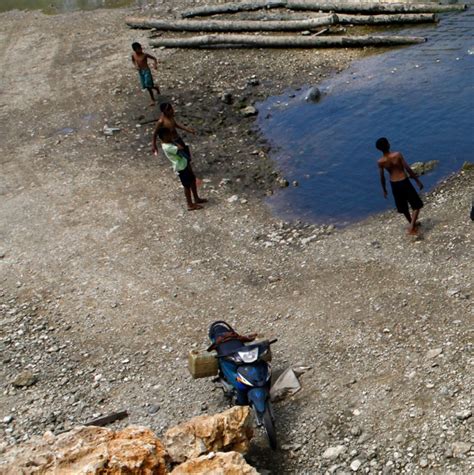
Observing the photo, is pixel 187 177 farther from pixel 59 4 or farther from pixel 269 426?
pixel 59 4

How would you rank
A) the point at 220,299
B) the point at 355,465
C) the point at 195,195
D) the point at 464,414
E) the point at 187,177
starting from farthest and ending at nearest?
the point at 195,195 < the point at 187,177 < the point at 220,299 < the point at 464,414 < the point at 355,465

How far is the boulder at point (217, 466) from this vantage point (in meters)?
5.41

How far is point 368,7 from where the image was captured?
20.8 meters

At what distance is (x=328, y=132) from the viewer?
14.6m

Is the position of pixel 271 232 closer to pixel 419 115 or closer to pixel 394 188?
pixel 394 188

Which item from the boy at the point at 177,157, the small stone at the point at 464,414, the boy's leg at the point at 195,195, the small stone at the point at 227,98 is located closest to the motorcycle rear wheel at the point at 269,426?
the small stone at the point at 464,414

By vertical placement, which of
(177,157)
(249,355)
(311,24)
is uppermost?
(311,24)

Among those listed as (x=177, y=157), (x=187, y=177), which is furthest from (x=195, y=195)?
(x=177, y=157)

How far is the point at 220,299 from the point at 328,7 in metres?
15.1

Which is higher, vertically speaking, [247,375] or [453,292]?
[247,375]

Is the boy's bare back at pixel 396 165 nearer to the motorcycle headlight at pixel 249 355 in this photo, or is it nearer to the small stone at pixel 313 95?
the motorcycle headlight at pixel 249 355

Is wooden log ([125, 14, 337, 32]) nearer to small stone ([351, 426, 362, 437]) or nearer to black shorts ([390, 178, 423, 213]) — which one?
black shorts ([390, 178, 423, 213])

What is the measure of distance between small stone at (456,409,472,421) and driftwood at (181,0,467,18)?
1628cm

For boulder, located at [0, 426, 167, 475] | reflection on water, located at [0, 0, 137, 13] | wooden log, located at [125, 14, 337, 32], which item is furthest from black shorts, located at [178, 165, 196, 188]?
reflection on water, located at [0, 0, 137, 13]
